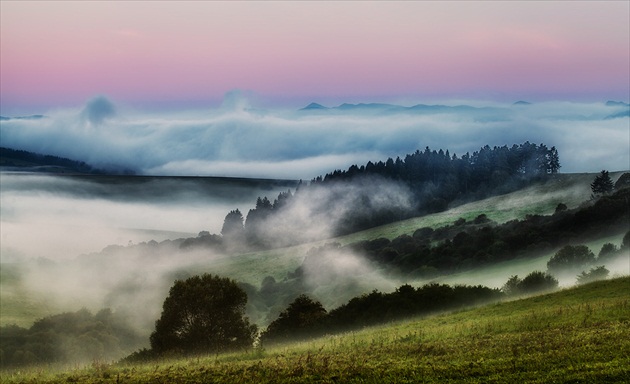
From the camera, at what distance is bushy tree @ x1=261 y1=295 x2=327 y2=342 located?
76.8 m

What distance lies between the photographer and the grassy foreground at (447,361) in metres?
27.9

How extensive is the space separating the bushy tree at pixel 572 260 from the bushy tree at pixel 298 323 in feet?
261

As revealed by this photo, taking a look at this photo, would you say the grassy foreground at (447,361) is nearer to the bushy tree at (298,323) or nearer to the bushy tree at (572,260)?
the bushy tree at (298,323)

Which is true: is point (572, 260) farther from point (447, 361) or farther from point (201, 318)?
point (447, 361)

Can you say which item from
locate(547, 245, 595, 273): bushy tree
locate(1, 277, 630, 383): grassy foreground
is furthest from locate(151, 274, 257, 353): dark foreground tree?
locate(547, 245, 595, 273): bushy tree

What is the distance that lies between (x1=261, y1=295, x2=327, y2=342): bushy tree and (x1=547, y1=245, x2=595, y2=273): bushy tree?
79545mm

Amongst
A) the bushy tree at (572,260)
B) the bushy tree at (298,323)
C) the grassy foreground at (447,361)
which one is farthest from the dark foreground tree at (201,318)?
the bushy tree at (572,260)

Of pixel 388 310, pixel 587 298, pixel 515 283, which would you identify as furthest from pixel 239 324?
pixel 515 283

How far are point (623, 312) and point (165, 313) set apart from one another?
44307 millimetres

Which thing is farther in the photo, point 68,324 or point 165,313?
point 68,324

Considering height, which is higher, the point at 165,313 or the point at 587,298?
the point at 587,298

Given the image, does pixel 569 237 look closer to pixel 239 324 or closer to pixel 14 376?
pixel 239 324

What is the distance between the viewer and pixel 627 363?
27.7 metres

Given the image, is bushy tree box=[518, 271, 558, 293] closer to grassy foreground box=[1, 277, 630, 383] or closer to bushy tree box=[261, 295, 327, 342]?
bushy tree box=[261, 295, 327, 342]
